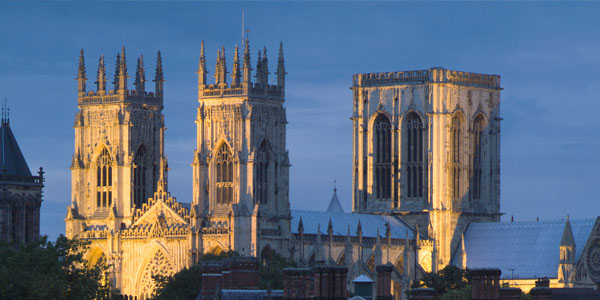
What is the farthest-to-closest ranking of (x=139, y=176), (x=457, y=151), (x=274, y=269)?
1. (x=457, y=151)
2. (x=139, y=176)
3. (x=274, y=269)

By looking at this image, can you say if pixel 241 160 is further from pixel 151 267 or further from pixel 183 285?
pixel 183 285

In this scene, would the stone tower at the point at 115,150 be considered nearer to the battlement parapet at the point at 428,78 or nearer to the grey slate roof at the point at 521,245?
the battlement parapet at the point at 428,78

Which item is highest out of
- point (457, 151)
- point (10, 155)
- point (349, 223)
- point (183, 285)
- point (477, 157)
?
point (457, 151)

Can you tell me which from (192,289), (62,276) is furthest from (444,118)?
(62,276)

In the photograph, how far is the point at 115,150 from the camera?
149000 mm

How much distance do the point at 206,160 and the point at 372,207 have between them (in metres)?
20.8

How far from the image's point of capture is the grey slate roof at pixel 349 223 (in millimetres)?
147000

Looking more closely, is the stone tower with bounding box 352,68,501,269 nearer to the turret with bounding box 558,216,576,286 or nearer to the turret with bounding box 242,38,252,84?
the turret with bounding box 558,216,576,286

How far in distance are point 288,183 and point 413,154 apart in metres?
17.0

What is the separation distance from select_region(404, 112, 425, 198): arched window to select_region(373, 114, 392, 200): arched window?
6.02 feet

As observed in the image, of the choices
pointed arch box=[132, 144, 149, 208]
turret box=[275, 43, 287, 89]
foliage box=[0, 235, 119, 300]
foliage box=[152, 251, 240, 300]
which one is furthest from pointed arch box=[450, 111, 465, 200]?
foliage box=[0, 235, 119, 300]

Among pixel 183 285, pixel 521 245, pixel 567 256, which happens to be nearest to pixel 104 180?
pixel 183 285

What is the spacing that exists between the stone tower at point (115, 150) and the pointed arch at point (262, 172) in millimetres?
9937

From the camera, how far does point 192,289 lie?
398ft
